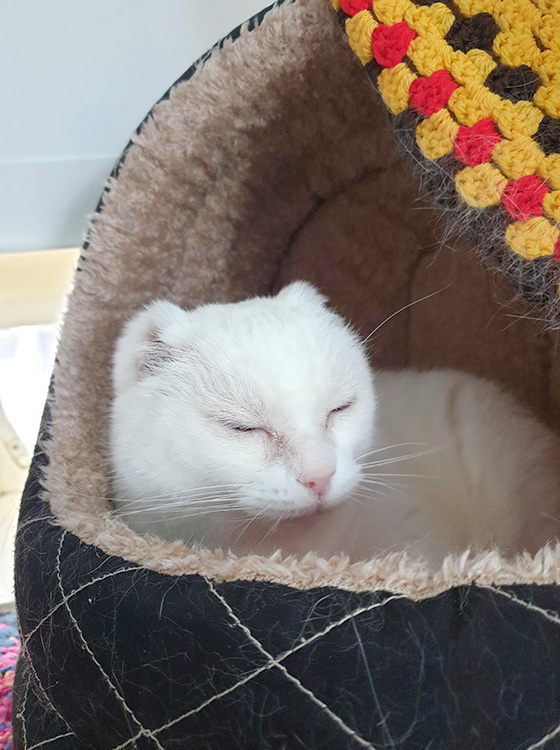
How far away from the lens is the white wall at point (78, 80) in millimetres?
1292

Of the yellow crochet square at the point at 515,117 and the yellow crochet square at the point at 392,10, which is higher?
the yellow crochet square at the point at 392,10

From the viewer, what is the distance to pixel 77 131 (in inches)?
54.8

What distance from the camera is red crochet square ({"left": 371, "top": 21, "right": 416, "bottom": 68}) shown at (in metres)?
0.70

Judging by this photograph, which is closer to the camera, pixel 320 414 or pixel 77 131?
pixel 320 414

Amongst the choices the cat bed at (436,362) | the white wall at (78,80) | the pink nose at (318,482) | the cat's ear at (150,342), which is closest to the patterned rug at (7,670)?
the cat bed at (436,362)

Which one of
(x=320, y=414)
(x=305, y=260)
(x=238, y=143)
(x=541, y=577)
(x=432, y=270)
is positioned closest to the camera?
(x=541, y=577)

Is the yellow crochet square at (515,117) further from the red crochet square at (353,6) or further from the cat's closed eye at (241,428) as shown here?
the cat's closed eye at (241,428)

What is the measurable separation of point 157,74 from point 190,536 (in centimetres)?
106

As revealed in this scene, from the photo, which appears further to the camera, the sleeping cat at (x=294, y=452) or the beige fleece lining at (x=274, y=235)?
the beige fleece lining at (x=274, y=235)

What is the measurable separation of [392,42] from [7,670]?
1241 millimetres

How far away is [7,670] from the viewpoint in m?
1.14

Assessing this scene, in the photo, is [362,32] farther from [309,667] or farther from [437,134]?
[309,667]

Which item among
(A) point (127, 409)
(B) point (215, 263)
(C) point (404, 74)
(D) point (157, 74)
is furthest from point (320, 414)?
(D) point (157, 74)

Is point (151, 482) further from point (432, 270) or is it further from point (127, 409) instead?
point (432, 270)
